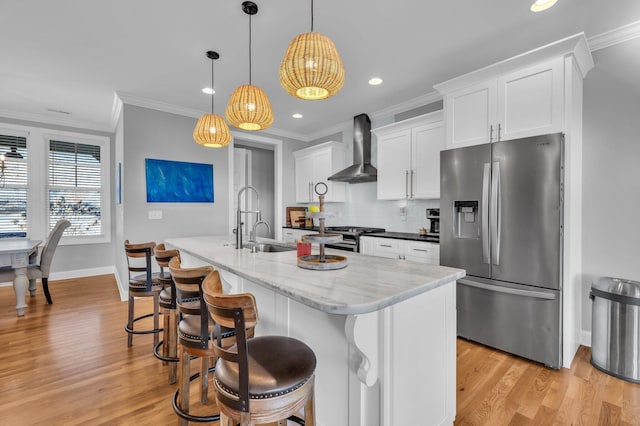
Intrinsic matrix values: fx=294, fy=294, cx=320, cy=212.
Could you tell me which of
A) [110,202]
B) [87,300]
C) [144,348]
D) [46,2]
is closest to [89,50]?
[46,2]

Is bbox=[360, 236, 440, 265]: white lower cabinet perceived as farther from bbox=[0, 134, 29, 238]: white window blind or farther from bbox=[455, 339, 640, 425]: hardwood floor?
bbox=[0, 134, 29, 238]: white window blind

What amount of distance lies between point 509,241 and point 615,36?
1952mm

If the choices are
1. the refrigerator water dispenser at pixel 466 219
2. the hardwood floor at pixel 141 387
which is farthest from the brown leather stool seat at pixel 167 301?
the refrigerator water dispenser at pixel 466 219

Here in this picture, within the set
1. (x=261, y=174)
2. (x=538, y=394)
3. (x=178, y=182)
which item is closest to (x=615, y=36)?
(x=538, y=394)

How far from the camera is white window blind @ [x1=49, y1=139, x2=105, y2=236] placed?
5113 mm

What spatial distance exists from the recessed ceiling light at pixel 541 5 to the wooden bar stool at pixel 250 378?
2.75m

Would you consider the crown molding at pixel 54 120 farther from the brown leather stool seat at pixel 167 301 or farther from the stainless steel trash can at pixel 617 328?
the stainless steel trash can at pixel 617 328

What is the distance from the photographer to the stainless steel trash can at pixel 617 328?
84.4 inches

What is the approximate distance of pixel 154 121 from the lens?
4.12 meters

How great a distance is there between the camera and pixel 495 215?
2568 millimetres

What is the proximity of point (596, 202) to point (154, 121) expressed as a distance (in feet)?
16.9

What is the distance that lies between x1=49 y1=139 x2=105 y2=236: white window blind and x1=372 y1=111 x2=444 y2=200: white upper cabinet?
Answer: 5.17m

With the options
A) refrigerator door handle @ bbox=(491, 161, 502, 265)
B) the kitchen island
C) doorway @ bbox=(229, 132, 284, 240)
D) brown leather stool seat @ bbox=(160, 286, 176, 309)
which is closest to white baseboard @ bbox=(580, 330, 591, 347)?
refrigerator door handle @ bbox=(491, 161, 502, 265)

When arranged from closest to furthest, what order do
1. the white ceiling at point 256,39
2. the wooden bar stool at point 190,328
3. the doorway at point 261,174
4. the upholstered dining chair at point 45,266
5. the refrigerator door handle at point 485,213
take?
the wooden bar stool at point 190,328 < the white ceiling at point 256,39 < the refrigerator door handle at point 485,213 < the upholstered dining chair at point 45,266 < the doorway at point 261,174
